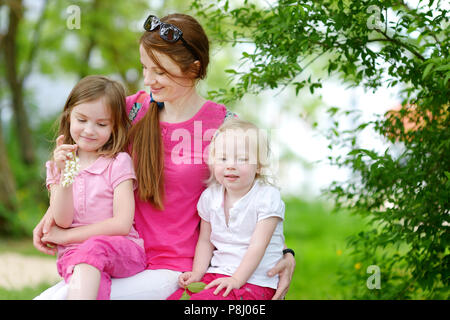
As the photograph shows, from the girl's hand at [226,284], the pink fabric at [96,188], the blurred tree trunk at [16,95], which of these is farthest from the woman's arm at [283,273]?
the blurred tree trunk at [16,95]

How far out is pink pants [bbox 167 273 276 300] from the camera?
2.29 meters

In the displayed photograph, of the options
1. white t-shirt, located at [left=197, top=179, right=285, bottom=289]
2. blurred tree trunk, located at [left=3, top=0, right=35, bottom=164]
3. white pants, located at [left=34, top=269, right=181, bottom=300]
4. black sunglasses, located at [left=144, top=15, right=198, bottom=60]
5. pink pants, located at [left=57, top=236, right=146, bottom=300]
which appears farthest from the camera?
blurred tree trunk, located at [left=3, top=0, right=35, bottom=164]

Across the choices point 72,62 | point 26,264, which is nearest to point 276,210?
point 26,264

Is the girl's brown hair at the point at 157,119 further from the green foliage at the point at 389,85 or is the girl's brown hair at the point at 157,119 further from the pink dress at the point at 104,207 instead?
the green foliage at the point at 389,85

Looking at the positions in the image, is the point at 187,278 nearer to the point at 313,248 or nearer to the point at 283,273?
the point at 283,273

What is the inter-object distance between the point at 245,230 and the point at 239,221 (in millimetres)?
49

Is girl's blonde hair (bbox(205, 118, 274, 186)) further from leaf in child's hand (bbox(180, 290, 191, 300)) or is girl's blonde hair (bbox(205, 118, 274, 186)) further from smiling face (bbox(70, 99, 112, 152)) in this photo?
leaf in child's hand (bbox(180, 290, 191, 300))

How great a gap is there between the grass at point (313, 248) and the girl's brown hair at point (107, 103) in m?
1.81

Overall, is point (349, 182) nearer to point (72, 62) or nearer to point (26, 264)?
point (26, 264)

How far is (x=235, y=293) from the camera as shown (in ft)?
7.59

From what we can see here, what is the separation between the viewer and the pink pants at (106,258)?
220 cm

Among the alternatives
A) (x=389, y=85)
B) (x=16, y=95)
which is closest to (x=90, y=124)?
(x=389, y=85)

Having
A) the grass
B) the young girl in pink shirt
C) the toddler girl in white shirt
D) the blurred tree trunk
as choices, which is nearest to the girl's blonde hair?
the toddler girl in white shirt
